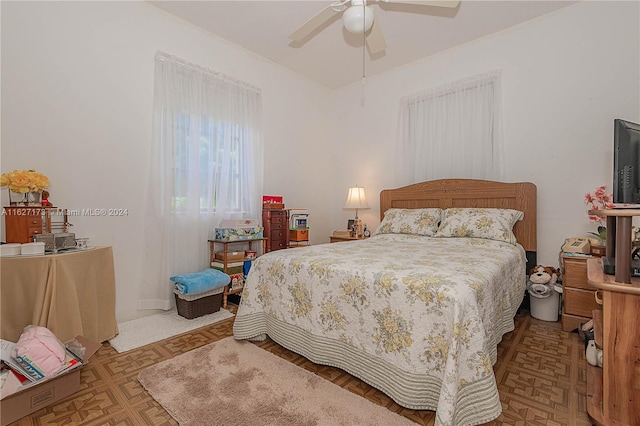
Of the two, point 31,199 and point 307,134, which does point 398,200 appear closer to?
point 307,134

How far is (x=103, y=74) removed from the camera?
2.44 meters

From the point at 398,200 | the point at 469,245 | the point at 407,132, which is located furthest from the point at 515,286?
the point at 407,132

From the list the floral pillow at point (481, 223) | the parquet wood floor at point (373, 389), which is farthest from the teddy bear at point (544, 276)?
the parquet wood floor at point (373, 389)

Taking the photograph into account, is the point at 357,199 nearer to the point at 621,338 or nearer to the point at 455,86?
the point at 455,86

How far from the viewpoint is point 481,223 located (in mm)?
2764

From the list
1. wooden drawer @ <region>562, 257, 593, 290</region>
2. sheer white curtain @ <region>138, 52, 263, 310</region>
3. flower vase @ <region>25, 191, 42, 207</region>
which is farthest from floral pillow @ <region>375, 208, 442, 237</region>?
flower vase @ <region>25, 191, 42, 207</region>

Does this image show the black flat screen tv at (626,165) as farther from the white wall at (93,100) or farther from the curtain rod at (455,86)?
the white wall at (93,100)

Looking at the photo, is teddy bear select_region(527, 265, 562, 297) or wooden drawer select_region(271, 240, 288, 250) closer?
teddy bear select_region(527, 265, 562, 297)

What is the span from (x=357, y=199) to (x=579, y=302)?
2.39 metres

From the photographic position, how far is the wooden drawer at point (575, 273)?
2305mm

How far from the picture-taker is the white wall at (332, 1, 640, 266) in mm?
2527

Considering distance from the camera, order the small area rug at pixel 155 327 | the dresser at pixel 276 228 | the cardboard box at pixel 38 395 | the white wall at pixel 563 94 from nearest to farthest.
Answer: the cardboard box at pixel 38 395 < the small area rug at pixel 155 327 < the white wall at pixel 563 94 < the dresser at pixel 276 228

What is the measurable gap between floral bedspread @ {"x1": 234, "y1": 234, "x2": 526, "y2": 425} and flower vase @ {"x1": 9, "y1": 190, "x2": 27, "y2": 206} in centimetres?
159

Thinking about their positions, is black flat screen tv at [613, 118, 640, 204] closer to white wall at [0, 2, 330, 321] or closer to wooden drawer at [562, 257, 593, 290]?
wooden drawer at [562, 257, 593, 290]
